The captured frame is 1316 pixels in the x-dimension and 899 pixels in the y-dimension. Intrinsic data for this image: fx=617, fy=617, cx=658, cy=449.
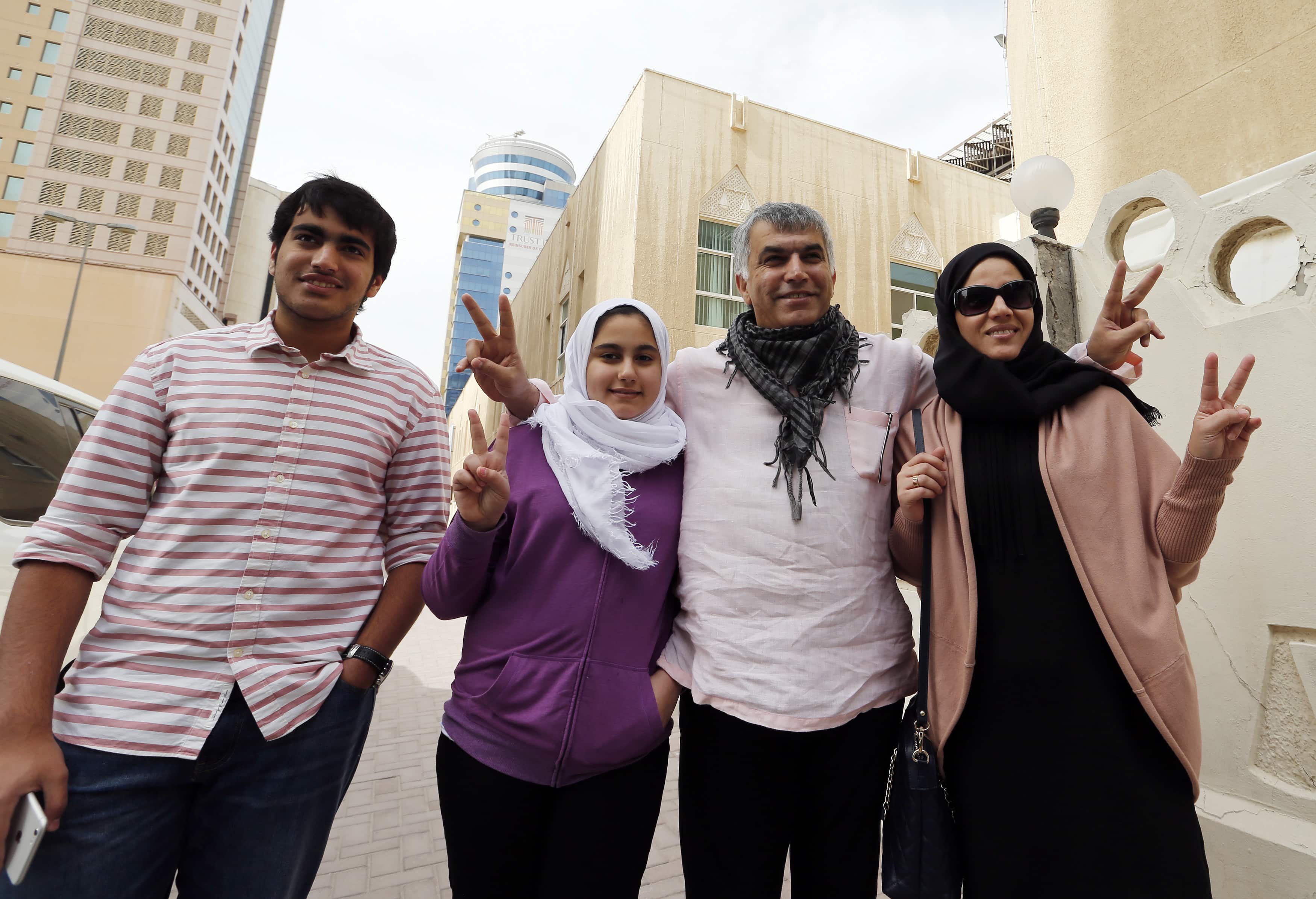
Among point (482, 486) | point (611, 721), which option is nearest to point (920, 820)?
point (611, 721)

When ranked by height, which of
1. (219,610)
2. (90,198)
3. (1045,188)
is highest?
(90,198)

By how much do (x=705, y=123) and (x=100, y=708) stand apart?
11.6 m

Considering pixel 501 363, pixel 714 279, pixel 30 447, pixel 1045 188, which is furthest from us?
pixel 714 279

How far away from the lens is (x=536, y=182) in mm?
80812

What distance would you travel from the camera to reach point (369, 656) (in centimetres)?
151

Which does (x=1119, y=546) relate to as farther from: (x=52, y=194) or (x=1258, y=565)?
(x=52, y=194)

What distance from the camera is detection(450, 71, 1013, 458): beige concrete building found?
10.4 meters

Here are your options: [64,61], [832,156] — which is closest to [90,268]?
[64,61]

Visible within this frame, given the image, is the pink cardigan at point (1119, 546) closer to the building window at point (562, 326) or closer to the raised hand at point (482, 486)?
the raised hand at point (482, 486)

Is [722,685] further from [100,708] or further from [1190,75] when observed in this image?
[1190,75]

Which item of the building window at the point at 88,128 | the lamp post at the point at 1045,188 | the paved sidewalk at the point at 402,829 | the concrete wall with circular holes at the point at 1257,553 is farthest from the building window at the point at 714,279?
the building window at the point at 88,128

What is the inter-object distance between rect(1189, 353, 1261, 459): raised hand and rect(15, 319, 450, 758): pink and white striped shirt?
1.87 m

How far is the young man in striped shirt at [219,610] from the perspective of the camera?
1.25m

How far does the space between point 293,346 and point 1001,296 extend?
1843 millimetres
